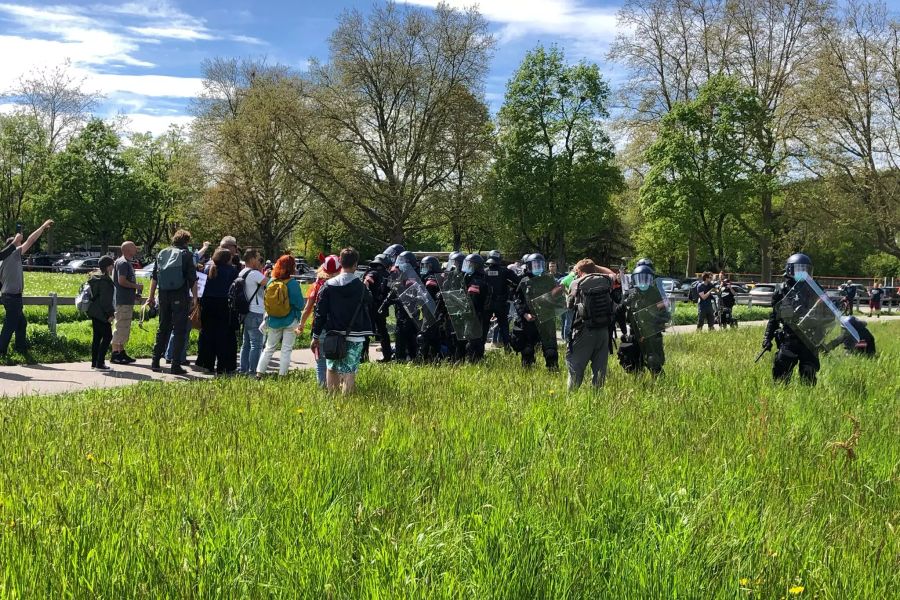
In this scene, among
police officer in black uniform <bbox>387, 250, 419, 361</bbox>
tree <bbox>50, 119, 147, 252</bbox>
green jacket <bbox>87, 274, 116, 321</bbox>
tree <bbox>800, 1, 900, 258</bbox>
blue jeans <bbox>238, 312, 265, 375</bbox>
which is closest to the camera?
blue jeans <bbox>238, 312, 265, 375</bbox>

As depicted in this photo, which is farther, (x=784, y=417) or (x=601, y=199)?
(x=601, y=199)

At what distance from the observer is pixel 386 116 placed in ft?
123

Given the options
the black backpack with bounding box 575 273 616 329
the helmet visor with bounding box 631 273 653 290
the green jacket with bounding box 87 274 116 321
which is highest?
the helmet visor with bounding box 631 273 653 290

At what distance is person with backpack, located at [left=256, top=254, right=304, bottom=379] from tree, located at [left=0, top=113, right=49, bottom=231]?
189 feet

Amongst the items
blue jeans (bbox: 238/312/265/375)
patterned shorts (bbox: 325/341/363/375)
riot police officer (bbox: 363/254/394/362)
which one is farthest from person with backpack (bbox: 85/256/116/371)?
patterned shorts (bbox: 325/341/363/375)

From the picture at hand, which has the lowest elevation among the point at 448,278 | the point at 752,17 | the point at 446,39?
the point at 448,278

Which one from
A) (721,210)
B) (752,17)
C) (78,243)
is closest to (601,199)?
(721,210)

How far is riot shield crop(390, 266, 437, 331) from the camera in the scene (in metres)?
10.4

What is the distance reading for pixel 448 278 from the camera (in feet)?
35.3

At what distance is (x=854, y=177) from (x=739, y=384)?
29327 mm

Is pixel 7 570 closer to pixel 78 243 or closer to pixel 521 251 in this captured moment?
pixel 521 251

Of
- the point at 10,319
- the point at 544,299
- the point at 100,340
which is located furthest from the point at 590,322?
the point at 10,319

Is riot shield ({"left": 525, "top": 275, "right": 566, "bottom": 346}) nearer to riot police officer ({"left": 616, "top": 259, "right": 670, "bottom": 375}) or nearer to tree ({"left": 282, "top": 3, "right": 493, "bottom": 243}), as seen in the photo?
riot police officer ({"left": 616, "top": 259, "right": 670, "bottom": 375})

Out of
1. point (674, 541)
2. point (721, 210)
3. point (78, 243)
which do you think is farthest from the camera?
point (78, 243)
